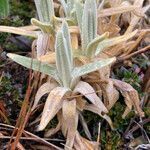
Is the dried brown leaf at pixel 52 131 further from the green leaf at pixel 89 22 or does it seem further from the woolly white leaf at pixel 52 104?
the green leaf at pixel 89 22

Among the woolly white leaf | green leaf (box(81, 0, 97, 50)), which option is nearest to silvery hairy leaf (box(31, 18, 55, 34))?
green leaf (box(81, 0, 97, 50))

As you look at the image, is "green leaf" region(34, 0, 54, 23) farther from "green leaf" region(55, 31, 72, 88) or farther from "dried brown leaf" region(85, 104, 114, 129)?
"dried brown leaf" region(85, 104, 114, 129)

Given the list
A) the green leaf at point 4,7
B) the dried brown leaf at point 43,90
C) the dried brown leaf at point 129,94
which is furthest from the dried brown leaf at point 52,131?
the green leaf at point 4,7

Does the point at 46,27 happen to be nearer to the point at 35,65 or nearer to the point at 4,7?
the point at 35,65

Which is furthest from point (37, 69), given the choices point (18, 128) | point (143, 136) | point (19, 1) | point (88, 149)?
point (19, 1)

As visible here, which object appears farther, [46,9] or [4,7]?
[4,7]

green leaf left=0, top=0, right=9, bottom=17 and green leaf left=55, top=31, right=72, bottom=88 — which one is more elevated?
green leaf left=0, top=0, right=9, bottom=17

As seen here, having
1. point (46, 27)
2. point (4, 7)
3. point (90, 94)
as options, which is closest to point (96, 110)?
point (90, 94)
